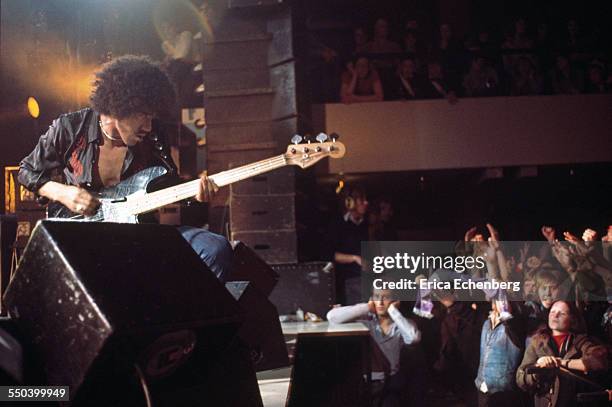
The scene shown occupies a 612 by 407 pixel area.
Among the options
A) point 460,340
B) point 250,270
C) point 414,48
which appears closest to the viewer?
point 250,270

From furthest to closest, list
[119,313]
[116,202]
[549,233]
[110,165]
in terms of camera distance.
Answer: [549,233] → [110,165] → [116,202] → [119,313]

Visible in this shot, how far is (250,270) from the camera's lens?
9.56 ft

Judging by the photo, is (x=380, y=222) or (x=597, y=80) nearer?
(x=380, y=222)

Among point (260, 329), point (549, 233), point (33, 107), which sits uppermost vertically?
point (33, 107)

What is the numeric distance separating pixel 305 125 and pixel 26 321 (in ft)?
11.6

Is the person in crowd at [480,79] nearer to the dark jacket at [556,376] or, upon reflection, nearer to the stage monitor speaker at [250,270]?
the dark jacket at [556,376]

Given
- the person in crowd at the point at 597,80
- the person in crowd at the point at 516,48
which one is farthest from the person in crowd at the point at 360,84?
the person in crowd at the point at 597,80

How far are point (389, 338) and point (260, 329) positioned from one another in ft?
5.04

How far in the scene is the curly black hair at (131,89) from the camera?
2500 mm

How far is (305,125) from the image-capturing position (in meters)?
4.63

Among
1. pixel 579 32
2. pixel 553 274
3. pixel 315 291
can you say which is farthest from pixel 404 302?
pixel 579 32

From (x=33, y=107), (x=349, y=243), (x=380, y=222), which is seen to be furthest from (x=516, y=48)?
(x=33, y=107)

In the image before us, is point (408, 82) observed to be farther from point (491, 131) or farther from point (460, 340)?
point (460, 340)

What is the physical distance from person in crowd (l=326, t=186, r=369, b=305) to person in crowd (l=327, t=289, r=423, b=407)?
0.24 meters
